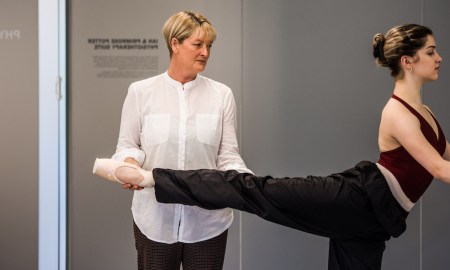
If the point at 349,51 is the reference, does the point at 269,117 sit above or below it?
below

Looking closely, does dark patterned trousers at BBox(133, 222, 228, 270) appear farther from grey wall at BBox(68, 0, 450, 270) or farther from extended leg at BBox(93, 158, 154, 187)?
grey wall at BBox(68, 0, 450, 270)

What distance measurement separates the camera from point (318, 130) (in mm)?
3098

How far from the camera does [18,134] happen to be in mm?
3055

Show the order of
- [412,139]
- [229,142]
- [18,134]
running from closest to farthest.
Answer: [412,139] → [229,142] → [18,134]

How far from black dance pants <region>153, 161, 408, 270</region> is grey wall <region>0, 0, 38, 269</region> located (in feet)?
4.66

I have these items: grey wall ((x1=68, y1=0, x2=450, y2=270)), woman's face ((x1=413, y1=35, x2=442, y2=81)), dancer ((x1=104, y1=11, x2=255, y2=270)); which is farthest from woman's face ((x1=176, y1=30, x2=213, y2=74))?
grey wall ((x1=68, y1=0, x2=450, y2=270))

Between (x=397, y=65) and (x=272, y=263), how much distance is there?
1571 mm

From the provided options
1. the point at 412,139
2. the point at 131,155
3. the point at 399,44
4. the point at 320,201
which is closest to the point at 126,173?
the point at 131,155

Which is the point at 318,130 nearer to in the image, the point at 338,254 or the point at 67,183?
the point at 338,254

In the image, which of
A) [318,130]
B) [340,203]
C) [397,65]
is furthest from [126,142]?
[318,130]

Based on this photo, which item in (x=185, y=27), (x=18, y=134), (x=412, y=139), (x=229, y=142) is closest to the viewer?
(x=412, y=139)

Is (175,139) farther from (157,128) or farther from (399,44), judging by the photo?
(399,44)

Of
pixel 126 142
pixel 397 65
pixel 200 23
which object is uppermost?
pixel 200 23

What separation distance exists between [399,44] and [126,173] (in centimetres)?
116
